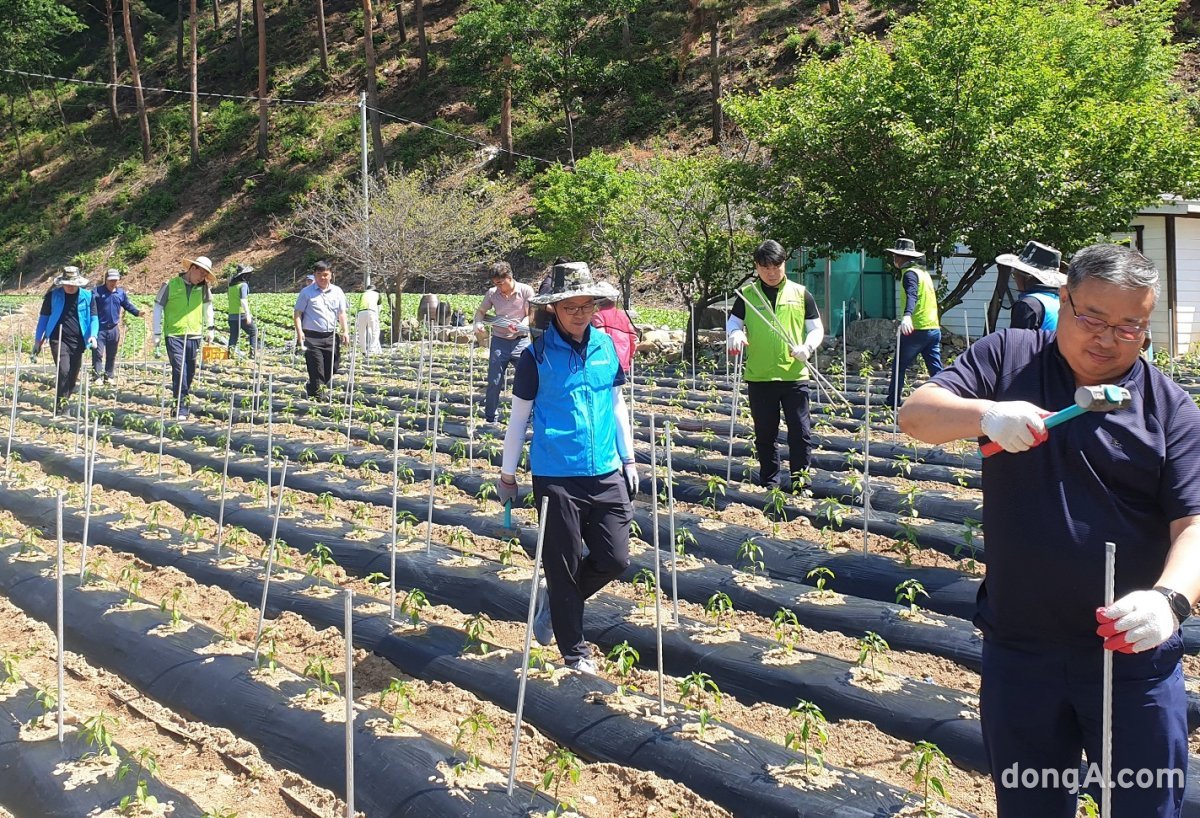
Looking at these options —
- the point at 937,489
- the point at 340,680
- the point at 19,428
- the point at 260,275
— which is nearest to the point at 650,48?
the point at 260,275

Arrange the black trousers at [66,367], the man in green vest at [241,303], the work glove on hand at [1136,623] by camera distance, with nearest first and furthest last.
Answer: the work glove on hand at [1136,623]
the black trousers at [66,367]
the man in green vest at [241,303]

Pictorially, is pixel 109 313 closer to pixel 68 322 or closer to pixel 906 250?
pixel 68 322

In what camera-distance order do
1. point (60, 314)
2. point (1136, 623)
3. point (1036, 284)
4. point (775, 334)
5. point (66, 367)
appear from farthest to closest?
point (66, 367), point (60, 314), point (775, 334), point (1036, 284), point (1136, 623)

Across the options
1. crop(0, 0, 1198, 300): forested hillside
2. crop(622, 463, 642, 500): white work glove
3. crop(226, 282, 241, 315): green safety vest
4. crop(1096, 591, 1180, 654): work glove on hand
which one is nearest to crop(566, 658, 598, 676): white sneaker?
crop(622, 463, 642, 500): white work glove

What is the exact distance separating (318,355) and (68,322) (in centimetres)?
231

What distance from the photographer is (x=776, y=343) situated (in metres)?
5.95

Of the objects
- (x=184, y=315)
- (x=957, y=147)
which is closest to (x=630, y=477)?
(x=184, y=315)

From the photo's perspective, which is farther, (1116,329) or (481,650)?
(481,650)

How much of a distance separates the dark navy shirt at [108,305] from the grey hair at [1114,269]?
1179 cm

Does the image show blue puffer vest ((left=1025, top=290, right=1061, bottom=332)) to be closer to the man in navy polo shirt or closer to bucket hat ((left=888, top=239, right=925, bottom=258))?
bucket hat ((left=888, top=239, right=925, bottom=258))

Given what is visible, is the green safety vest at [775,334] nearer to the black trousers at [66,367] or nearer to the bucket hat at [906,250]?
the bucket hat at [906,250]

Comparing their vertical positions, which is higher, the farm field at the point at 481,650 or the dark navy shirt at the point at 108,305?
the dark navy shirt at the point at 108,305

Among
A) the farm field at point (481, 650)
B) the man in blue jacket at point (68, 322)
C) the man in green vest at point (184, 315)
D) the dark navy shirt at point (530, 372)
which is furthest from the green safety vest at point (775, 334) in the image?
the man in blue jacket at point (68, 322)

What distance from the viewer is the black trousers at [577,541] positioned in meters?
3.69
